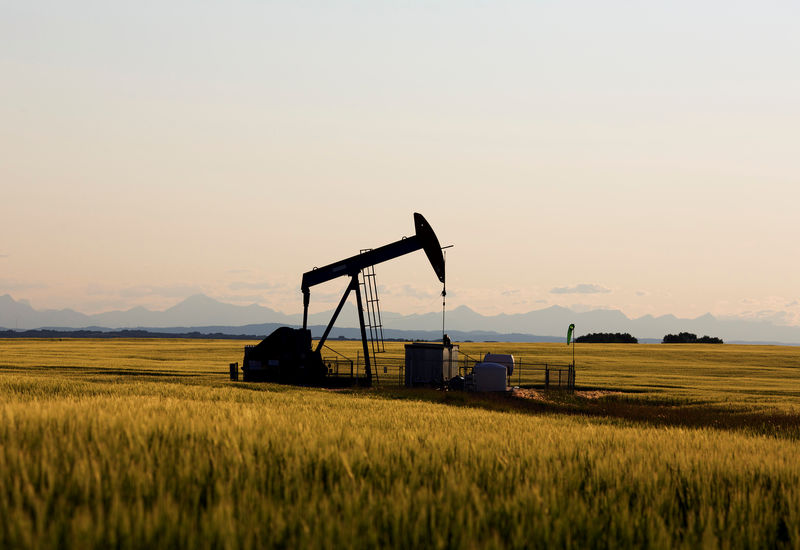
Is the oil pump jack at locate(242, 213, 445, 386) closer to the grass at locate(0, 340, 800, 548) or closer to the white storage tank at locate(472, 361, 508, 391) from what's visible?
the white storage tank at locate(472, 361, 508, 391)

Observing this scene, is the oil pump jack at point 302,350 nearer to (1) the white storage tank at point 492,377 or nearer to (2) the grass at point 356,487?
(1) the white storage tank at point 492,377

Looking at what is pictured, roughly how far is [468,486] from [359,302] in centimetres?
3264

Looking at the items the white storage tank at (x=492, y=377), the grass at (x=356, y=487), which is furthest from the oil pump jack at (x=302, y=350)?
the grass at (x=356, y=487)

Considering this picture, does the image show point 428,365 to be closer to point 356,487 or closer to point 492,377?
point 492,377

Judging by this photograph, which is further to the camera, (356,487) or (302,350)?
(302,350)

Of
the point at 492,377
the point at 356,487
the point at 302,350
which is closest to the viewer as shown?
the point at 356,487

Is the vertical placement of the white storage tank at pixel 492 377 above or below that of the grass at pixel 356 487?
below

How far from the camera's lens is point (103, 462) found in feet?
21.9

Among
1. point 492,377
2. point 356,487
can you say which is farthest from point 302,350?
point 356,487

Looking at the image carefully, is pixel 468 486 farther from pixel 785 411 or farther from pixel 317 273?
pixel 317 273

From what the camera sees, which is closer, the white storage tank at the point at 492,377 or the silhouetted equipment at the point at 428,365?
the white storage tank at the point at 492,377

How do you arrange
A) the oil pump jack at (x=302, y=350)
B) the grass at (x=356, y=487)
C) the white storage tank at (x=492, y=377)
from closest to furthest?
the grass at (x=356, y=487)
the white storage tank at (x=492, y=377)
the oil pump jack at (x=302, y=350)

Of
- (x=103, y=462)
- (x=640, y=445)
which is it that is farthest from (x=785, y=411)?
(x=103, y=462)

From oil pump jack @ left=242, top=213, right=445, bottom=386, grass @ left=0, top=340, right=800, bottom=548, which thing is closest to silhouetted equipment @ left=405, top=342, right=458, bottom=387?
oil pump jack @ left=242, top=213, right=445, bottom=386
